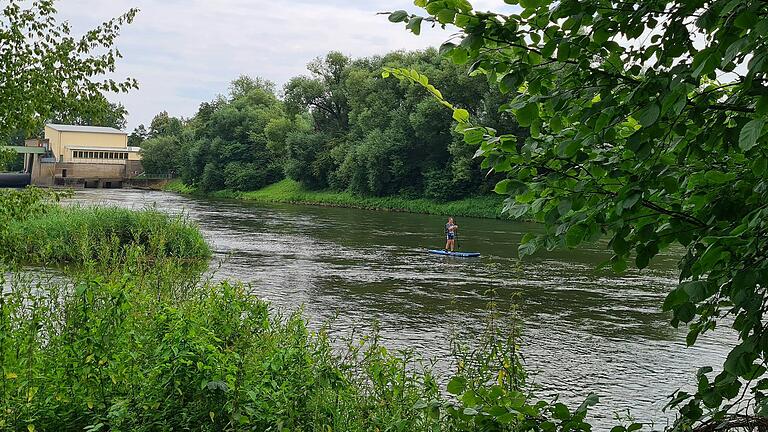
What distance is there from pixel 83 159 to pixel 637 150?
403 ft

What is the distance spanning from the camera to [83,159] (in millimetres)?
115750

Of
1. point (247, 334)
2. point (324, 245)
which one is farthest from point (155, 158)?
point (247, 334)

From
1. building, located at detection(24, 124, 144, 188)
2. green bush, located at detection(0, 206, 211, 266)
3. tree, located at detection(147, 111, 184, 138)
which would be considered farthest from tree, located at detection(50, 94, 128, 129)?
tree, located at detection(147, 111, 184, 138)

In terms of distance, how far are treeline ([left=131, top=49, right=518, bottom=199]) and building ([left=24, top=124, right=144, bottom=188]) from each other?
1551cm

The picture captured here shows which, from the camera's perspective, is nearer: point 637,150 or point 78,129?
point 637,150

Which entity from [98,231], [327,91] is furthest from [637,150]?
[327,91]

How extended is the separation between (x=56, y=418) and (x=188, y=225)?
22429 mm

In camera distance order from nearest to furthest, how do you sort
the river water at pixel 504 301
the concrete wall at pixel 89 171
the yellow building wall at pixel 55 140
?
the river water at pixel 504 301 → the concrete wall at pixel 89 171 → the yellow building wall at pixel 55 140

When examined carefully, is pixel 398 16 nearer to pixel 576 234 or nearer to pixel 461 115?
pixel 461 115

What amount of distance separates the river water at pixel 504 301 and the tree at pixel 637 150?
2701mm

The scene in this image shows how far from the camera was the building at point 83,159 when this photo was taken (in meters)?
110

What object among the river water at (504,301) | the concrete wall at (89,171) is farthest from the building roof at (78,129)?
the river water at (504,301)

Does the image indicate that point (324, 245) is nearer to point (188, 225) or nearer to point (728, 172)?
point (188, 225)

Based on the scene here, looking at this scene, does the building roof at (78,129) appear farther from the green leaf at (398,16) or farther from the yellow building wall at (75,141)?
the green leaf at (398,16)
